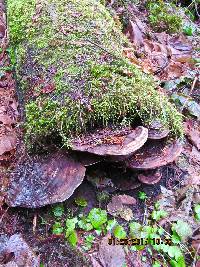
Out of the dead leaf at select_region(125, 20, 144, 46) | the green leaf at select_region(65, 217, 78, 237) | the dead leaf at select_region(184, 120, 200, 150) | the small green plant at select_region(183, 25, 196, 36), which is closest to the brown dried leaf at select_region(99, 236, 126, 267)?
the green leaf at select_region(65, 217, 78, 237)

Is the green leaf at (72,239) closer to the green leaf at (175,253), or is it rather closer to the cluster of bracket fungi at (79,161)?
the cluster of bracket fungi at (79,161)

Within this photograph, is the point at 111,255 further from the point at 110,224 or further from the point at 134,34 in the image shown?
the point at 134,34

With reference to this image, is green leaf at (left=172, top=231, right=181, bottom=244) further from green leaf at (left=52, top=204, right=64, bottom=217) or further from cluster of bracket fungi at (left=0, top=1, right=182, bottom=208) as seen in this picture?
green leaf at (left=52, top=204, right=64, bottom=217)

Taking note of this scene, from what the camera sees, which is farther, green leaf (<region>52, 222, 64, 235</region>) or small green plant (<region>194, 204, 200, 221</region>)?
small green plant (<region>194, 204, 200, 221</region>)

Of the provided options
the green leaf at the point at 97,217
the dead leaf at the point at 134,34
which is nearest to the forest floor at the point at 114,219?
the green leaf at the point at 97,217

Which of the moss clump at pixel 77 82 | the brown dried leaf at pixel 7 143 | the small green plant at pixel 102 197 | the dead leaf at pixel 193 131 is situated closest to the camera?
the moss clump at pixel 77 82

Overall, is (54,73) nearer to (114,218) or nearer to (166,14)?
(114,218)
